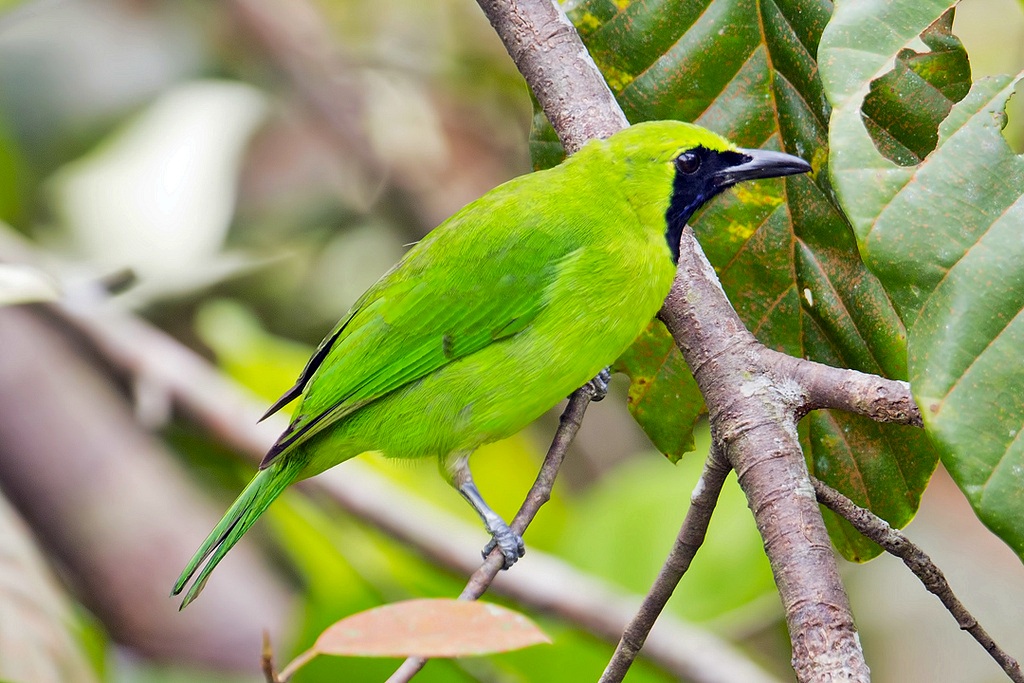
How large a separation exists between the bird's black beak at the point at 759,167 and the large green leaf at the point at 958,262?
591 millimetres

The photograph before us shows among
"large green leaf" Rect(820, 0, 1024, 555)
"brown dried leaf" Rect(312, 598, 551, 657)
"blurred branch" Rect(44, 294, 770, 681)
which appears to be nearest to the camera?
"brown dried leaf" Rect(312, 598, 551, 657)

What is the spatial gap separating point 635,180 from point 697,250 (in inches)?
13.6

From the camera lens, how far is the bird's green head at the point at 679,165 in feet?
8.03

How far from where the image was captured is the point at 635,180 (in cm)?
269

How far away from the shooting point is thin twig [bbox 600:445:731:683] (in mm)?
2043

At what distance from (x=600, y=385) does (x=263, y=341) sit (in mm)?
1814

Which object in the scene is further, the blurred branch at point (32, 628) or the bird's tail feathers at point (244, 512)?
the blurred branch at point (32, 628)

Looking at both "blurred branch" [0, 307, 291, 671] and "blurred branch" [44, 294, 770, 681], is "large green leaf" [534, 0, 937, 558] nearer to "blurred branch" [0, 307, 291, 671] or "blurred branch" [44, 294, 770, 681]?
"blurred branch" [44, 294, 770, 681]

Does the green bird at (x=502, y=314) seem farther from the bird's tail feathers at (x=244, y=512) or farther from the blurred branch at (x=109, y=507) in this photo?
the blurred branch at (x=109, y=507)

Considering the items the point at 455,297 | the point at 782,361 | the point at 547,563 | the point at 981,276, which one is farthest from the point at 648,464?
the point at 981,276

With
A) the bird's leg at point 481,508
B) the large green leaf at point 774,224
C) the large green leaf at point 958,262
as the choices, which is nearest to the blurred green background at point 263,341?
the bird's leg at point 481,508

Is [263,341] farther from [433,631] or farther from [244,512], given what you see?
[433,631]

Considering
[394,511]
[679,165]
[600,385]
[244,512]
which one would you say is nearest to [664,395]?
[600,385]

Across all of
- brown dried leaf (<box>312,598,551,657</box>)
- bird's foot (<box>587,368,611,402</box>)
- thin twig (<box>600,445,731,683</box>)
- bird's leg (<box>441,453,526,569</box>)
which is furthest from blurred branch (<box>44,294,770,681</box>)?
brown dried leaf (<box>312,598,551,657</box>)
